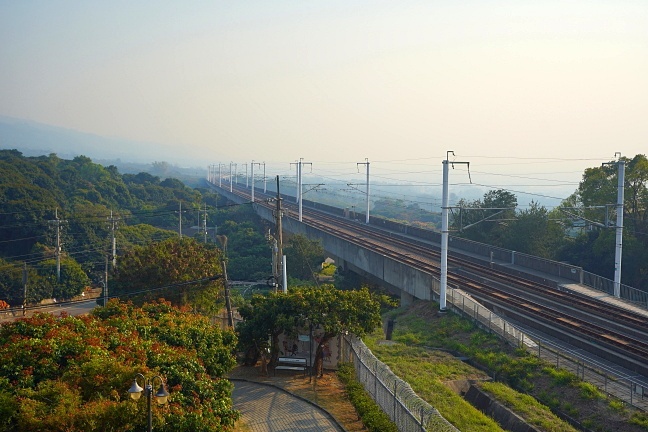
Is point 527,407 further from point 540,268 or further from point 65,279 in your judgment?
point 65,279

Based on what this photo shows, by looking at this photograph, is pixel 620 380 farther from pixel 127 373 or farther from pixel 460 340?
pixel 127 373

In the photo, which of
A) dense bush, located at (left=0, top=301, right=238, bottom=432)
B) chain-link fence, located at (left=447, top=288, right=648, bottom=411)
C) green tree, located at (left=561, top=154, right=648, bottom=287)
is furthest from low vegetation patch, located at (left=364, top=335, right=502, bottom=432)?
green tree, located at (left=561, top=154, right=648, bottom=287)

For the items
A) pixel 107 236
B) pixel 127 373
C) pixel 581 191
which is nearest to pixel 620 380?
pixel 127 373

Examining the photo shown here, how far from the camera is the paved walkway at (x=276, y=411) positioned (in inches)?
664

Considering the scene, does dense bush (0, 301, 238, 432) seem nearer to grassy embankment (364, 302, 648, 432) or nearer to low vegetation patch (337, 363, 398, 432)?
low vegetation patch (337, 363, 398, 432)

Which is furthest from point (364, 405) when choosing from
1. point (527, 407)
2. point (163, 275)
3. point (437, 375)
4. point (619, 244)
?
point (619, 244)

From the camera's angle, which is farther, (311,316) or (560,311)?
(560,311)

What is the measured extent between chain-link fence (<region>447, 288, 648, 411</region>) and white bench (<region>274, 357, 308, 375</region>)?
24.0 feet

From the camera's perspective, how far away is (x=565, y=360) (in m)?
21.3

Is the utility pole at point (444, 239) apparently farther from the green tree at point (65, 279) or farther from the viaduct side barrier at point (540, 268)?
the green tree at point (65, 279)

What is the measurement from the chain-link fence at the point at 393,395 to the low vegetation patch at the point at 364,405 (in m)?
0.14

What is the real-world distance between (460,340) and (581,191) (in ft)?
74.4

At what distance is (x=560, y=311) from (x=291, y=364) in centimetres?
1210

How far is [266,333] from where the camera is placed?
69.0ft
